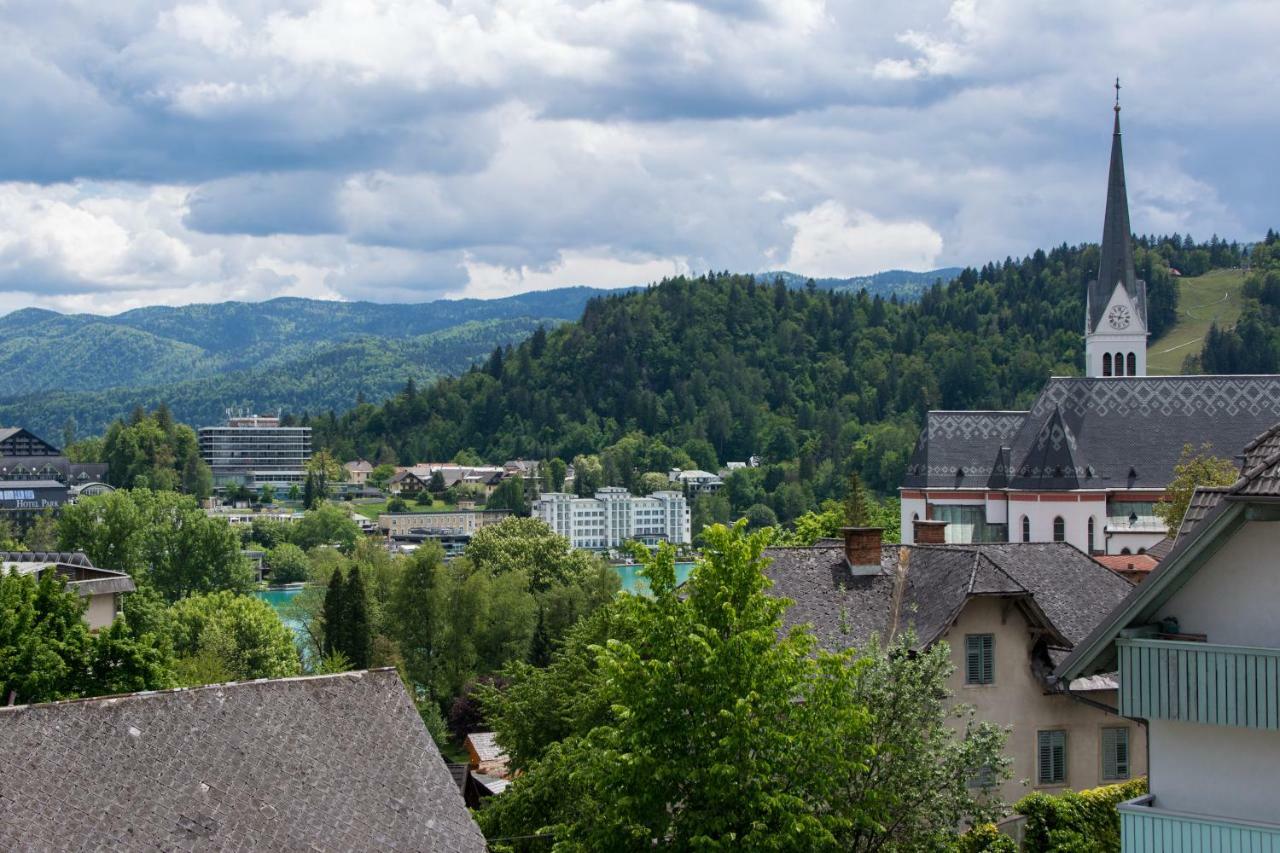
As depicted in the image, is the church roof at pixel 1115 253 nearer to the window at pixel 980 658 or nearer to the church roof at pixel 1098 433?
the church roof at pixel 1098 433

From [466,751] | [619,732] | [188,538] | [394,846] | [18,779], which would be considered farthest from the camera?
[188,538]

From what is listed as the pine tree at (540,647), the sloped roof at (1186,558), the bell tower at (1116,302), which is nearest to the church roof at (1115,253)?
the bell tower at (1116,302)

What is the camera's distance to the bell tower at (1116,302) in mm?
101375

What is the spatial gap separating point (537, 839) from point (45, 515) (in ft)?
508

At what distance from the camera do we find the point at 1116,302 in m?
101

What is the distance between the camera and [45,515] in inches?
6845

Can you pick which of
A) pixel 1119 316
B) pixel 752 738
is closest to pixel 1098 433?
pixel 1119 316

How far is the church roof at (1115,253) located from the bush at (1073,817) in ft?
261

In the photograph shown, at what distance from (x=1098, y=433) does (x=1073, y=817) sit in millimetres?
63278

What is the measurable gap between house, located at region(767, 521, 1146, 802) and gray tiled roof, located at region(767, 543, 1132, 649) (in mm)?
27

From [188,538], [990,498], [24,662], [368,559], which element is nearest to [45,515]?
[188,538]

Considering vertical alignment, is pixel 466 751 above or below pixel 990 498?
below

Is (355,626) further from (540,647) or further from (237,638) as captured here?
(540,647)

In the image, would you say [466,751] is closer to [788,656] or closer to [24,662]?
[24,662]
